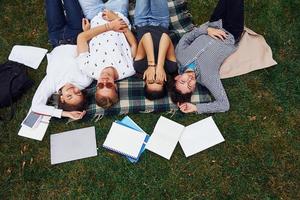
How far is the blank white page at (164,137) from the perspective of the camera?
4.91 m

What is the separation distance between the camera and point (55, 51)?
18.0ft

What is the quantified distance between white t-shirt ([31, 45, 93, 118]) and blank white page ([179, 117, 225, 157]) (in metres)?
1.51

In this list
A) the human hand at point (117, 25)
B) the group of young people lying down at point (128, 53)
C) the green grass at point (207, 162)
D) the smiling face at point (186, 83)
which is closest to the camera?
the green grass at point (207, 162)

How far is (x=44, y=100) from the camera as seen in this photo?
16.8 ft

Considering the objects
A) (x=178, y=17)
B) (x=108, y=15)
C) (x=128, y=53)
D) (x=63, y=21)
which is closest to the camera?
(x=128, y=53)

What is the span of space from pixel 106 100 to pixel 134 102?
1.66ft

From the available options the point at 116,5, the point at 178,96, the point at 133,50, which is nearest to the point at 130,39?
the point at 133,50

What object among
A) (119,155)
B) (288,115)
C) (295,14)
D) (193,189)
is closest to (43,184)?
(119,155)

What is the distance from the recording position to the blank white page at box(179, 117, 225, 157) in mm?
4926

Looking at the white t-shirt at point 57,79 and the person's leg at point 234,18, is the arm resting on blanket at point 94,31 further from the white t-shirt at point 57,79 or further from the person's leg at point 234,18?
the person's leg at point 234,18

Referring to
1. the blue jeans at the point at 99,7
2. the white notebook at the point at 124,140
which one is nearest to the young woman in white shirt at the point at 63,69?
the blue jeans at the point at 99,7

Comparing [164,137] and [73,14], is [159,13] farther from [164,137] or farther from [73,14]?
[164,137]

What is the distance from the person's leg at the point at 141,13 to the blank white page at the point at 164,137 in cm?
148

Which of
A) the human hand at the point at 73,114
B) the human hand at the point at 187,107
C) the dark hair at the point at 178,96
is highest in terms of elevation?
the dark hair at the point at 178,96
